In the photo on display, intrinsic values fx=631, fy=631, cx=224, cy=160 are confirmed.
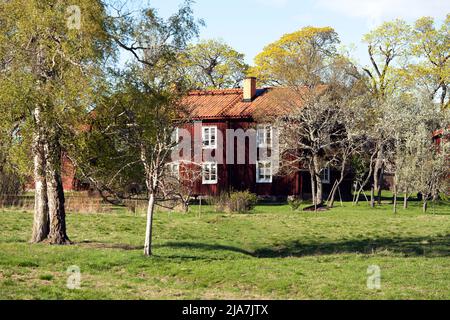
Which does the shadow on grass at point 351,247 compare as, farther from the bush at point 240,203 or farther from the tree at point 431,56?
the tree at point 431,56

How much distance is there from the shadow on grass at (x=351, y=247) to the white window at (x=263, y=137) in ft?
64.9

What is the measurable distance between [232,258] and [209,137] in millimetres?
26567

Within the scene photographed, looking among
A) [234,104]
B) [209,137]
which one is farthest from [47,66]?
[234,104]

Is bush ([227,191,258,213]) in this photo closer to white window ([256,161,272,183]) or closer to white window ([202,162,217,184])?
white window ([256,161,272,183])

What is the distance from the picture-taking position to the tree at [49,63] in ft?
56.2

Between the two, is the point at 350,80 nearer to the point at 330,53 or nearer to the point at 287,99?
the point at 287,99

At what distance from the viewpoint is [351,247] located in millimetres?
21375

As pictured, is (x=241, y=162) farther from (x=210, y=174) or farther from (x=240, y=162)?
(x=210, y=174)

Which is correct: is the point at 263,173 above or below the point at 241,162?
below

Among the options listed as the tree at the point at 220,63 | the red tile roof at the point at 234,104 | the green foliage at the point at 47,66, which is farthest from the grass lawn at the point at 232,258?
the tree at the point at 220,63

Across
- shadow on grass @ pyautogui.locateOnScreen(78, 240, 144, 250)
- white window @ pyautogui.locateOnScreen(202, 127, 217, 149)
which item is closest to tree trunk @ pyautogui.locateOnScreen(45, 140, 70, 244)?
shadow on grass @ pyautogui.locateOnScreen(78, 240, 144, 250)

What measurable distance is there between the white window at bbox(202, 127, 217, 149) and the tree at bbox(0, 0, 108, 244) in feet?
85.3
